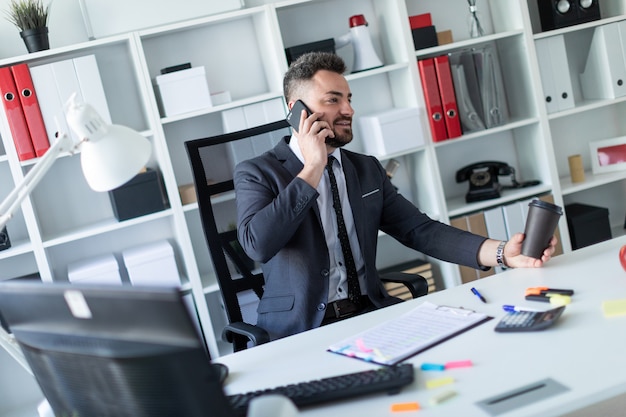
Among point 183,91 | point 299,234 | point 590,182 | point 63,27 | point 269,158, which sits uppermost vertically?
point 63,27

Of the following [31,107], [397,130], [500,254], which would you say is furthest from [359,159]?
[31,107]

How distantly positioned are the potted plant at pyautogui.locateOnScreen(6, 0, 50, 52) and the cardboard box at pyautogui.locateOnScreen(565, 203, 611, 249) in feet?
8.83

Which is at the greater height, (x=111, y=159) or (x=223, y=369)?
(x=111, y=159)

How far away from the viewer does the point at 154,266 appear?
11.0 feet

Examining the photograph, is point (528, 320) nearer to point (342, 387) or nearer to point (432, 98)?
point (342, 387)

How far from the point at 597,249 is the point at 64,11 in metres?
2.61

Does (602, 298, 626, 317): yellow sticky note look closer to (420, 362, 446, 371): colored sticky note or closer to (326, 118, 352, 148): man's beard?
(420, 362, 446, 371): colored sticky note

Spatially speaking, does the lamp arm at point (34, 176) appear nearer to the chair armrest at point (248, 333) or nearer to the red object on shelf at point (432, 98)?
the chair armrest at point (248, 333)

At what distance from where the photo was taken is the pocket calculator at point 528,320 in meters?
1.52

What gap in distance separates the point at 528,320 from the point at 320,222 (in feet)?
2.77

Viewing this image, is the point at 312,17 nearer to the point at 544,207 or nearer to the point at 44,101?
the point at 44,101

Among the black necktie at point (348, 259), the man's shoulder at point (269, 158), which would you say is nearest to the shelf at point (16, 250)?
the man's shoulder at point (269, 158)

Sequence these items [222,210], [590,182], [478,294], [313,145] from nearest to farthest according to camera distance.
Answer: [478,294] < [313,145] < [222,210] < [590,182]

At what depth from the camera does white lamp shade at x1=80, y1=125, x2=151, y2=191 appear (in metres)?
1.41
